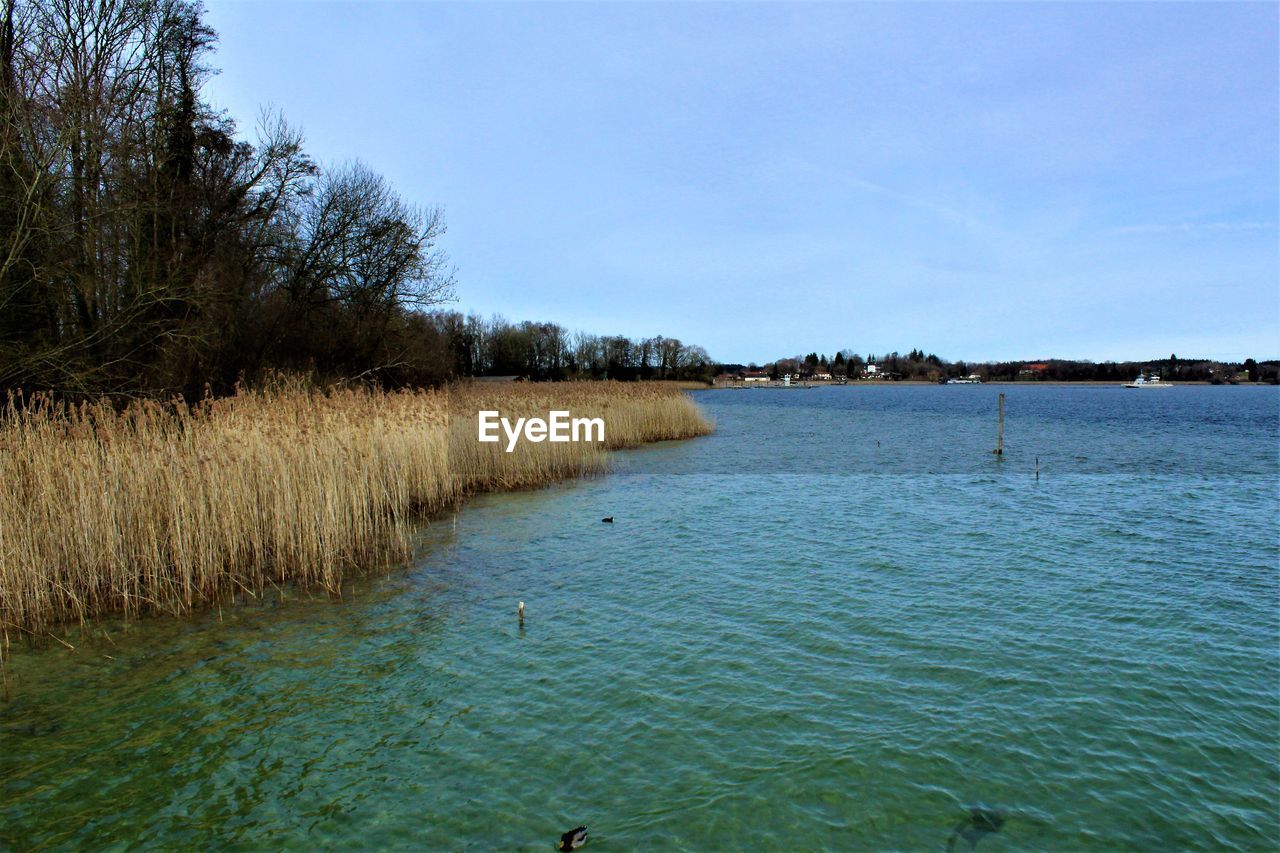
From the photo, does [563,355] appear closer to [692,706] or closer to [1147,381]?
[692,706]

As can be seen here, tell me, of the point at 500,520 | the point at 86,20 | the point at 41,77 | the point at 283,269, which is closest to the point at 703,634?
the point at 500,520

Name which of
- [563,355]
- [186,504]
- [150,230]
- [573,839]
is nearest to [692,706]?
[573,839]

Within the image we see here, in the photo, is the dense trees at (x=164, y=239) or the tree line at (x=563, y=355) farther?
the tree line at (x=563, y=355)

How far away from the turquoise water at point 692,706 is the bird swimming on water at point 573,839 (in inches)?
6.0

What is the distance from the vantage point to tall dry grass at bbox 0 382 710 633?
671 cm

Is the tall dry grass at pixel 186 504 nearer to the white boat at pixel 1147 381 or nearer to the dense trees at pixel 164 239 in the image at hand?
the dense trees at pixel 164 239

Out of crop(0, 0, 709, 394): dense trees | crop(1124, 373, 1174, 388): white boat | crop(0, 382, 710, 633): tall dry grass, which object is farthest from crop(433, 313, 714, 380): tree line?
crop(1124, 373, 1174, 388): white boat

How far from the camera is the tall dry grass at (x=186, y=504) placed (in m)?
6.71

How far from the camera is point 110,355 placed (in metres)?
12.6

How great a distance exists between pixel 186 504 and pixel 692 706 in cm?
559

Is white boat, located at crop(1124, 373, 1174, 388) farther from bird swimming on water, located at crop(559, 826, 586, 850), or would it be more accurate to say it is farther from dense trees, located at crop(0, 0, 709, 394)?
bird swimming on water, located at crop(559, 826, 586, 850)

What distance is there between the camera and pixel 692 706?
17.9 feet

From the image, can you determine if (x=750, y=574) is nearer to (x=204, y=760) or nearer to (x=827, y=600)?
(x=827, y=600)

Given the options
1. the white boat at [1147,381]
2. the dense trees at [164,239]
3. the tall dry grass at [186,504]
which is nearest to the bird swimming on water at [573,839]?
the tall dry grass at [186,504]
